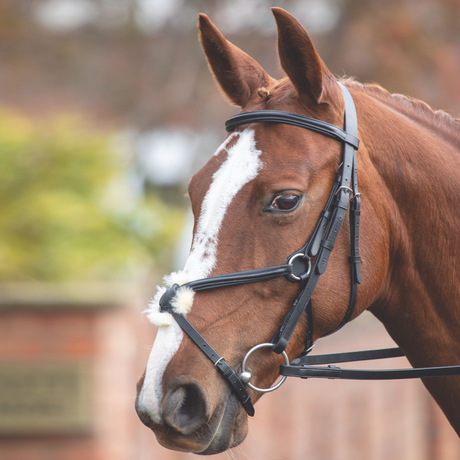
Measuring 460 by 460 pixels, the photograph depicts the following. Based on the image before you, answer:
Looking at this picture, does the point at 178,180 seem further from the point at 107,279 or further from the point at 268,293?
the point at 268,293

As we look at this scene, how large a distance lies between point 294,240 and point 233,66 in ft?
2.97

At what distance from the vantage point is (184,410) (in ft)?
6.85

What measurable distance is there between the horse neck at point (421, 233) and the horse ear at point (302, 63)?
0.25 metres

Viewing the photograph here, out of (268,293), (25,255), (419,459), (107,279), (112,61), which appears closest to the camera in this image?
(268,293)

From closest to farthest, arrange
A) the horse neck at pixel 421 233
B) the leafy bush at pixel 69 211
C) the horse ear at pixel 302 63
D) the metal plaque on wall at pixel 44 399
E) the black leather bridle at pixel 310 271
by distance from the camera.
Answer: the black leather bridle at pixel 310 271 → the horse ear at pixel 302 63 → the horse neck at pixel 421 233 → the metal plaque on wall at pixel 44 399 → the leafy bush at pixel 69 211

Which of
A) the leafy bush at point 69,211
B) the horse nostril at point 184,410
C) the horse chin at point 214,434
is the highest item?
the leafy bush at point 69,211

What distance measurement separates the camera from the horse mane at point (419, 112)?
2.64m

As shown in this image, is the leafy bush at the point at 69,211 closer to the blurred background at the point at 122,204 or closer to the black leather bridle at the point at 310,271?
the blurred background at the point at 122,204

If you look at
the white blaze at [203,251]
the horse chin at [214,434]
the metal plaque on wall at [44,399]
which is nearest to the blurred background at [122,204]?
the metal plaque on wall at [44,399]

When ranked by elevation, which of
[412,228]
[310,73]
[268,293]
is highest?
[310,73]

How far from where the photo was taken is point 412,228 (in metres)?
2.47

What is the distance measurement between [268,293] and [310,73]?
2.92 feet

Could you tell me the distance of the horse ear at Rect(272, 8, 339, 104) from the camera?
2.28 metres

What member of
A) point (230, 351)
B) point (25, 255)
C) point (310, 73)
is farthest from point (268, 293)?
point (25, 255)
